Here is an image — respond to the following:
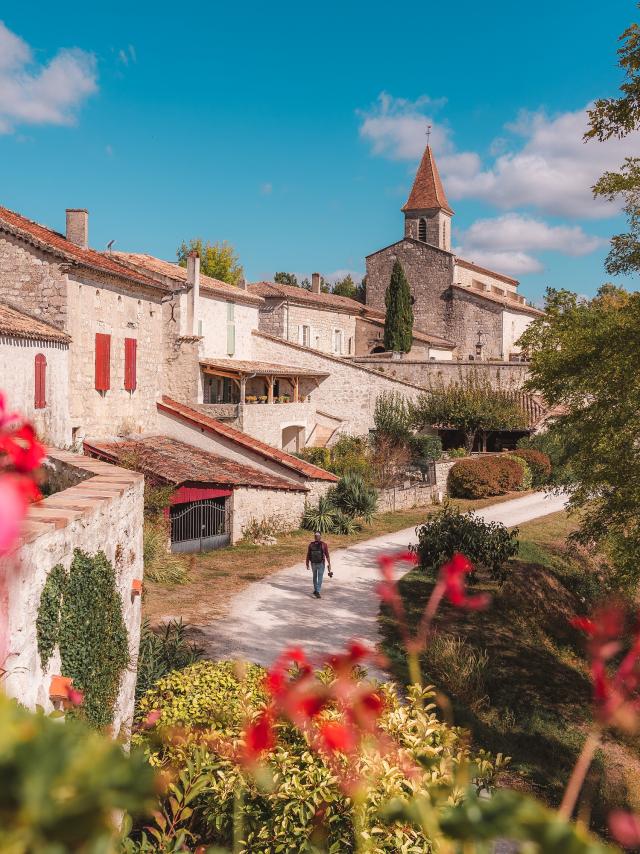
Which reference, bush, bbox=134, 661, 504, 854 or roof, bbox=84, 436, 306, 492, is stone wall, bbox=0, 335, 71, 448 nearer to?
roof, bbox=84, 436, 306, 492

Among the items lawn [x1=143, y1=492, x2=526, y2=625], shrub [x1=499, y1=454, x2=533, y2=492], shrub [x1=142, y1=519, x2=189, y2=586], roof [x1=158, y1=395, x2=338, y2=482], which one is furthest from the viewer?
shrub [x1=499, y1=454, x2=533, y2=492]

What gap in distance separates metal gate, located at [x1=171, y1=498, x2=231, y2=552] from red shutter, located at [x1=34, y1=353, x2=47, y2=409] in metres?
4.79

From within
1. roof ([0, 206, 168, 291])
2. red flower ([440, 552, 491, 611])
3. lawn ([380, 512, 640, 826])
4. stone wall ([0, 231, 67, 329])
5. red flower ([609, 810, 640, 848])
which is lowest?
lawn ([380, 512, 640, 826])

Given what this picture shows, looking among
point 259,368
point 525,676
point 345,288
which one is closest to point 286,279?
point 345,288

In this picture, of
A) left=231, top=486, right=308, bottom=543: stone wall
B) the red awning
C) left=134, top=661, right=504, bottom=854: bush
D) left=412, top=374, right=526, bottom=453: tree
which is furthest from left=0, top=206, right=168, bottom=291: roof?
left=412, top=374, right=526, bottom=453: tree

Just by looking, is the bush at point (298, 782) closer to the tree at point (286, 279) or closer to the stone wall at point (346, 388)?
the stone wall at point (346, 388)

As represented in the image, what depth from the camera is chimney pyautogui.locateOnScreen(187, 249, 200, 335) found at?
2830cm

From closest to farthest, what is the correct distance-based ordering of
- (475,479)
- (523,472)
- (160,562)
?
(160,562), (475,479), (523,472)

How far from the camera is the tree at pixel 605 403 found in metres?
10.2

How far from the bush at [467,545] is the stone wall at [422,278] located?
1360 inches

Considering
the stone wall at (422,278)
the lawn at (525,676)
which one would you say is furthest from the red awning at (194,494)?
the stone wall at (422,278)

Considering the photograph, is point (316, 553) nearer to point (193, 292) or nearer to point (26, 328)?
point (26, 328)

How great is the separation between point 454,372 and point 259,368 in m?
12.9

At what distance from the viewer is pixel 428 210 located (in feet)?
190
